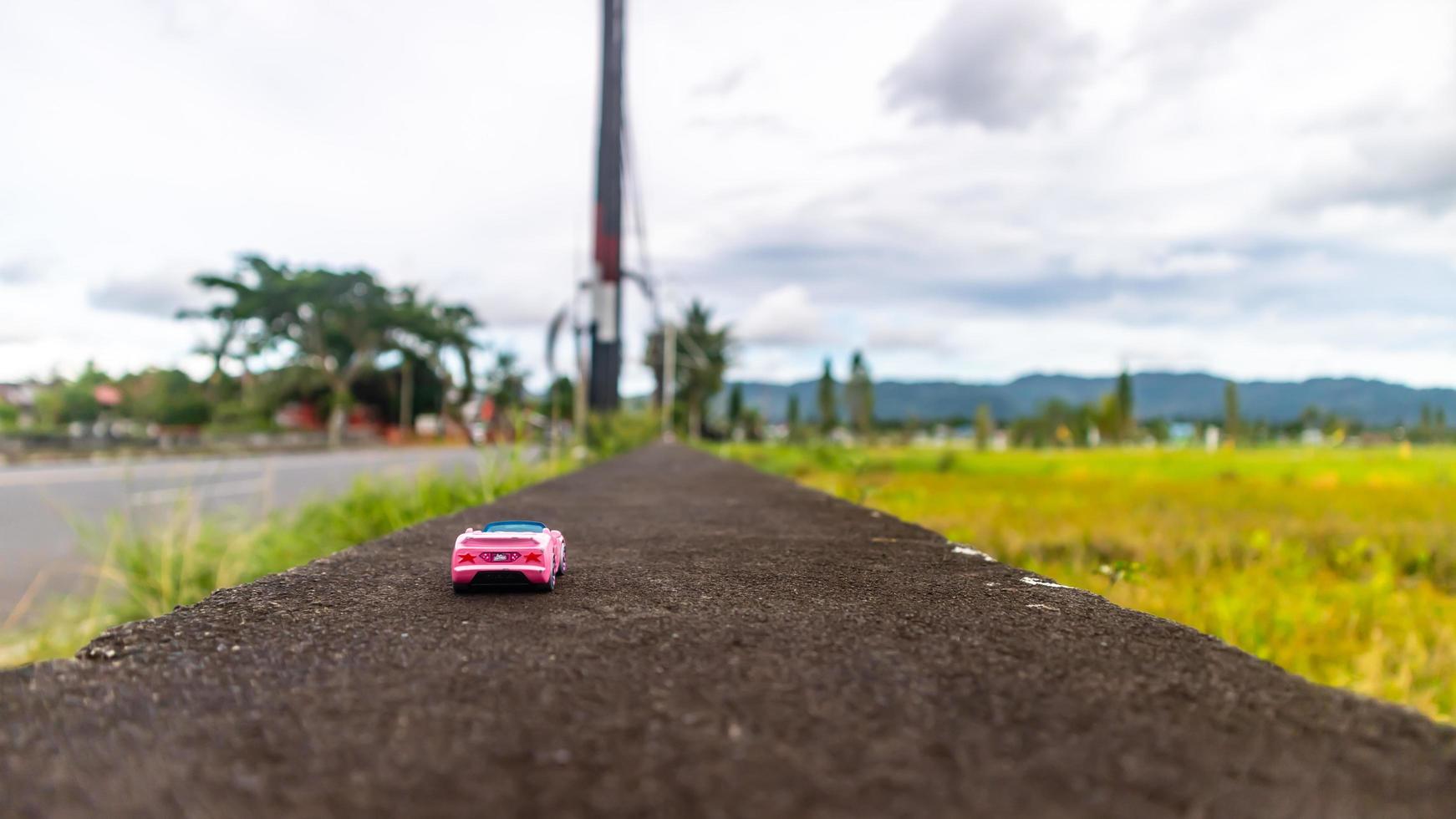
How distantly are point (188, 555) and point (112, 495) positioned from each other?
26.0 ft

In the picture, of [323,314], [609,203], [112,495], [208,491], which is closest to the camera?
[112,495]

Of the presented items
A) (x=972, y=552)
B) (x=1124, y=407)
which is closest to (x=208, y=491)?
(x=972, y=552)

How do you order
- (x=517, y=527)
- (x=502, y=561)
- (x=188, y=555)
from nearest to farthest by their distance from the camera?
(x=502, y=561) < (x=517, y=527) < (x=188, y=555)

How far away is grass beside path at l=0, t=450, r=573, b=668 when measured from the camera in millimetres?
4113

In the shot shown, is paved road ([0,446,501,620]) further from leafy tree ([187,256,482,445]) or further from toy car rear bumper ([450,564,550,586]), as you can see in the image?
A: leafy tree ([187,256,482,445])

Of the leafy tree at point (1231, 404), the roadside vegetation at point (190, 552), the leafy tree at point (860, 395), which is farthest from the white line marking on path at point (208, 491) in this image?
the leafy tree at point (1231, 404)

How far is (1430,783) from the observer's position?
3.07 ft

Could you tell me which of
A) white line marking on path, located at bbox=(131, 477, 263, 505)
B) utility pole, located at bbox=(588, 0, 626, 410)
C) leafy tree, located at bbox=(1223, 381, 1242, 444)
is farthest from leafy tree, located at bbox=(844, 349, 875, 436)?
white line marking on path, located at bbox=(131, 477, 263, 505)

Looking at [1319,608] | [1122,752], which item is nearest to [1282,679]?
[1122,752]

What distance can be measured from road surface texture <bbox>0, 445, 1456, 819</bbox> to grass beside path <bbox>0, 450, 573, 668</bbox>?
8.71 feet

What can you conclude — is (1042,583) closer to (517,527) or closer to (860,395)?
(517,527)

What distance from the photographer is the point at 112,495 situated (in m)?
10.7

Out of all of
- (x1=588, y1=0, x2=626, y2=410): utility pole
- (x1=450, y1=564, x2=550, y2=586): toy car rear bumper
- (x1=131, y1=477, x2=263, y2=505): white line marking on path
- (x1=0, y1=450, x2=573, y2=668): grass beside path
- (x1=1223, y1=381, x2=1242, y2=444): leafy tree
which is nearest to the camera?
(x1=450, y1=564, x2=550, y2=586): toy car rear bumper

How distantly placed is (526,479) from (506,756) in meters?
6.97
